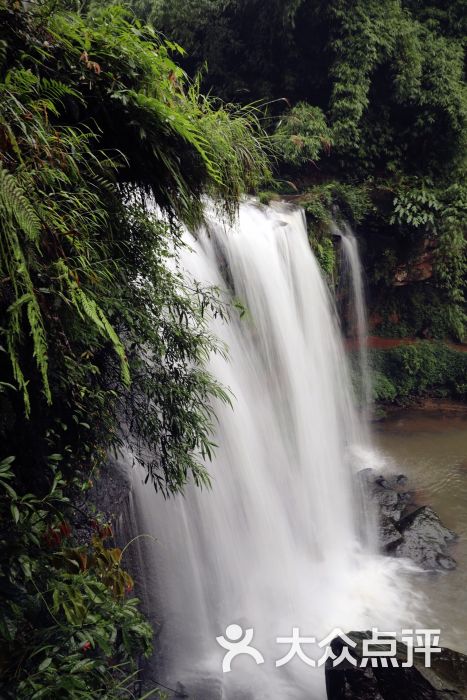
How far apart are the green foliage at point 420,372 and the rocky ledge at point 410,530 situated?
346 cm

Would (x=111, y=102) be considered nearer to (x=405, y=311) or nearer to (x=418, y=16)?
(x=405, y=311)

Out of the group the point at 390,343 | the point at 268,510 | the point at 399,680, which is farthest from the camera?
the point at 390,343

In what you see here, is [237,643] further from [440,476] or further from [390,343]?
[390,343]

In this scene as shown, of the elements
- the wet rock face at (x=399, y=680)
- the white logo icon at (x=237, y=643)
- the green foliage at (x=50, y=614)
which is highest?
the green foliage at (x=50, y=614)

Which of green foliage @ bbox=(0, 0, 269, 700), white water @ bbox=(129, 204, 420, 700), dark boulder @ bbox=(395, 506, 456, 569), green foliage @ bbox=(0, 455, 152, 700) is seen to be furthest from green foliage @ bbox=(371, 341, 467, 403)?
green foliage @ bbox=(0, 455, 152, 700)

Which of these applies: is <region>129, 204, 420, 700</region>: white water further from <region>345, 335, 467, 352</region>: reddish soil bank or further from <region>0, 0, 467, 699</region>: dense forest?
<region>345, 335, 467, 352</region>: reddish soil bank

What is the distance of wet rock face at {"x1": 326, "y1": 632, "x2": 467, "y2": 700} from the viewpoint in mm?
3807

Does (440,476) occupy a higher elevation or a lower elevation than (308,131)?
lower

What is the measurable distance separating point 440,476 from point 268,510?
3775 millimetres

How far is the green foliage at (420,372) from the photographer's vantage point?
1097 cm

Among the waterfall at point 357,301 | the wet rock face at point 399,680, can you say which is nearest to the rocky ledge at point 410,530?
the wet rock face at point 399,680

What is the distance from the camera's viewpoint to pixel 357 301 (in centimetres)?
1051

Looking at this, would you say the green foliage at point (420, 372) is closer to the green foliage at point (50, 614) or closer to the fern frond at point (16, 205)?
the green foliage at point (50, 614)

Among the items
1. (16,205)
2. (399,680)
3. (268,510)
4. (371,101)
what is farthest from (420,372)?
(16,205)
